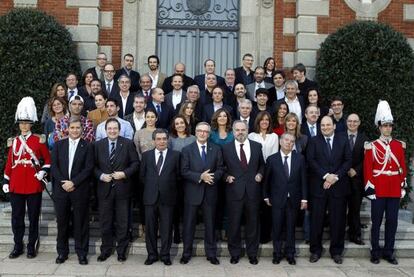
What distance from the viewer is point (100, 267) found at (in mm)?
6586

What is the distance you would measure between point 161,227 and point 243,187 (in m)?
1.25

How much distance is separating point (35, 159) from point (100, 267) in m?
1.79

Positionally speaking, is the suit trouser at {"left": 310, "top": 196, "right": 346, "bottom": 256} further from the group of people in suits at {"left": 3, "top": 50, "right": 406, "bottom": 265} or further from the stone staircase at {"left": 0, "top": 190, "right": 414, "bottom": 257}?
the stone staircase at {"left": 0, "top": 190, "right": 414, "bottom": 257}

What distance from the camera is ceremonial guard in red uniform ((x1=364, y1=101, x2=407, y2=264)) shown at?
6999 millimetres

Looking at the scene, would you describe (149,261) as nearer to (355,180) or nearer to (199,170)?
(199,170)

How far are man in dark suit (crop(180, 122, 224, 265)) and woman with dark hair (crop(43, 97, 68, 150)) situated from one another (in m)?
2.25

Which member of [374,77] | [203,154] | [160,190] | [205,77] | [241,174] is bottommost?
[160,190]

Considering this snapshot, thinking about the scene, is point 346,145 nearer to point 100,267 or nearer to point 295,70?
point 295,70

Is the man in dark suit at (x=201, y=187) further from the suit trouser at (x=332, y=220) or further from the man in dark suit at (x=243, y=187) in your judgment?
the suit trouser at (x=332, y=220)

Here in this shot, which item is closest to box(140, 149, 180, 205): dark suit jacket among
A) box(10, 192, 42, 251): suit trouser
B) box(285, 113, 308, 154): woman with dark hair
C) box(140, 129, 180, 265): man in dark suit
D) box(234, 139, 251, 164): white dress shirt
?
box(140, 129, 180, 265): man in dark suit

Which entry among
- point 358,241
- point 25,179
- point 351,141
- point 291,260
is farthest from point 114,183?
point 358,241

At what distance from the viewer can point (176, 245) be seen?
736cm

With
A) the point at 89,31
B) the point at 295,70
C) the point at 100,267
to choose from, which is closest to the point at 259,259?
the point at 100,267

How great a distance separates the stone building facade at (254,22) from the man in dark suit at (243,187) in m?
4.90
